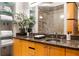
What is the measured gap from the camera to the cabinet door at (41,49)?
2046mm

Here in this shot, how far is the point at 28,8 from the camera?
2309mm

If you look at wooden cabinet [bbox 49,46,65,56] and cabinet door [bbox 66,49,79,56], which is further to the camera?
wooden cabinet [bbox 49,46,65,56]

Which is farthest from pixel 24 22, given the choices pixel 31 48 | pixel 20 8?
pixel 31 48

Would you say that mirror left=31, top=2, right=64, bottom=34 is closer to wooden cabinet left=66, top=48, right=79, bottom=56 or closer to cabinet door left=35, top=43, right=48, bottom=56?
cabinet door left=35, top=43, right=48, bottom=56

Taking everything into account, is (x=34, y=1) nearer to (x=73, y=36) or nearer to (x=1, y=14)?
(x=1, y=14)

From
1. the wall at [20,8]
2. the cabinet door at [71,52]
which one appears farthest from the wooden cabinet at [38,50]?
the wall at [20,8]

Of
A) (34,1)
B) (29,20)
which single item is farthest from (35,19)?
(34,1)

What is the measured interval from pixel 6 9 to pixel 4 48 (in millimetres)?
501

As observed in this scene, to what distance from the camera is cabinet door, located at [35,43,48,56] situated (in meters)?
2.05

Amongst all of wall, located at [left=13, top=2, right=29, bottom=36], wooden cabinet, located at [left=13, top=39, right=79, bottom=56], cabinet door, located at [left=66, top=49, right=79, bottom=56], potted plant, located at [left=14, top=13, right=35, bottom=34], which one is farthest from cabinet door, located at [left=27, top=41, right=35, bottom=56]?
cabinet door, located at [left=66, top=49, right=79, bottom=56]

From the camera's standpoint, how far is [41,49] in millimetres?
2127

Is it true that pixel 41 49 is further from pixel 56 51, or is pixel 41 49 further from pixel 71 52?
pixel 71 52

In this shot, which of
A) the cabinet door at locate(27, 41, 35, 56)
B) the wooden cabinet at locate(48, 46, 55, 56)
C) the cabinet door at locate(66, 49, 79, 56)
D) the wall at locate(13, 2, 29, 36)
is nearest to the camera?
the cabinet door at locate(66, 49, 79, 56)

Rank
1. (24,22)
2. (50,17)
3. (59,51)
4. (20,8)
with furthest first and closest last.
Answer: (24,22) < (20,8) < (50,17) < (59,51)
